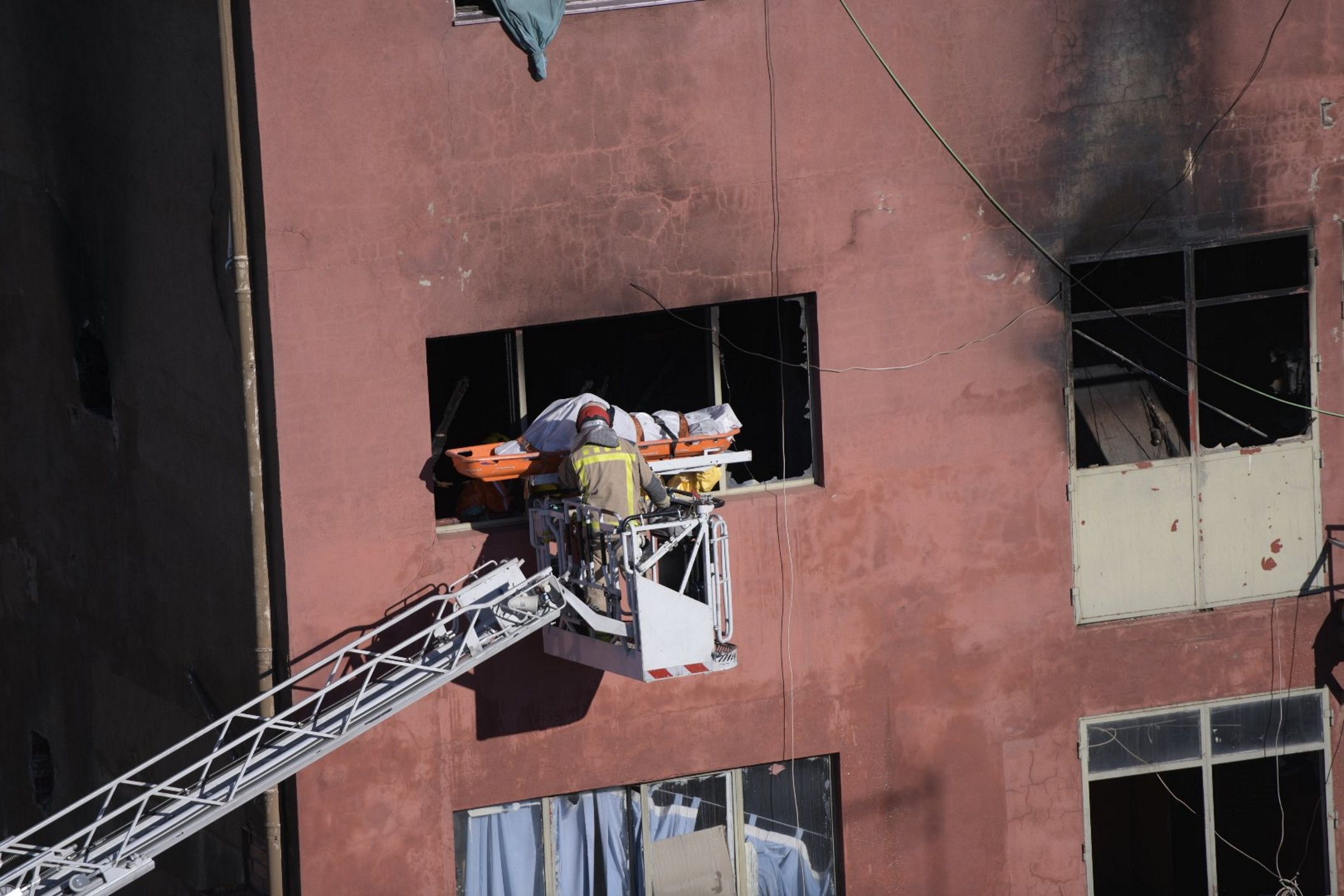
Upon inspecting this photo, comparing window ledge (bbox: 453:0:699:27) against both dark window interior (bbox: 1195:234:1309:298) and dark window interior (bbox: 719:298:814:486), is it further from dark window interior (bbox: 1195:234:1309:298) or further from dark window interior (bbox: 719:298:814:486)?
dark window interior (bbox: 1195:234:1309:298)

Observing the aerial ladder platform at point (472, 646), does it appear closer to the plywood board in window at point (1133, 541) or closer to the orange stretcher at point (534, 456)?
the orange stretcher at point (534, 456)

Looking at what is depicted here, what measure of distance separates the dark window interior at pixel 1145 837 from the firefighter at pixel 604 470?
287 inches

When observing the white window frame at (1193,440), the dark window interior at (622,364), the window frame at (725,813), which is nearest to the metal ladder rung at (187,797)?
the window frame at (725,813)

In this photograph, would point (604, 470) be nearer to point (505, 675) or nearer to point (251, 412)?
point (505, 675)

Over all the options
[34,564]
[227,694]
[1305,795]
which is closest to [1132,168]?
[1305,795]

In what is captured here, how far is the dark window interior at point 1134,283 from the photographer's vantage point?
15656mm

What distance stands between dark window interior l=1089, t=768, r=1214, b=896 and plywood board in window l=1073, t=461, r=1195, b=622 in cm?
331

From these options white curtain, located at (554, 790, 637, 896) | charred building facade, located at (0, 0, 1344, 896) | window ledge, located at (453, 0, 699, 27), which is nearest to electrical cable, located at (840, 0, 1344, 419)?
charred building facade, located at (0, 0, 1344, 896)

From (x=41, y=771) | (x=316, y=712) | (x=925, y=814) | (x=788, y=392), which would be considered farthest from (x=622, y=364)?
(x=41, y=771)

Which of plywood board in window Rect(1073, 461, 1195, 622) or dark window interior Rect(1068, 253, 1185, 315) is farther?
dark window interior Rect(1068, 253, 1185, 315)

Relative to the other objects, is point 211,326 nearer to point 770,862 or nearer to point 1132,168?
point 770,862

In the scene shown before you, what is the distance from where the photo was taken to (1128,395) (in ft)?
55.1

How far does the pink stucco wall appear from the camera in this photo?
13859 mm

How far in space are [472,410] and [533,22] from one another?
327cm
